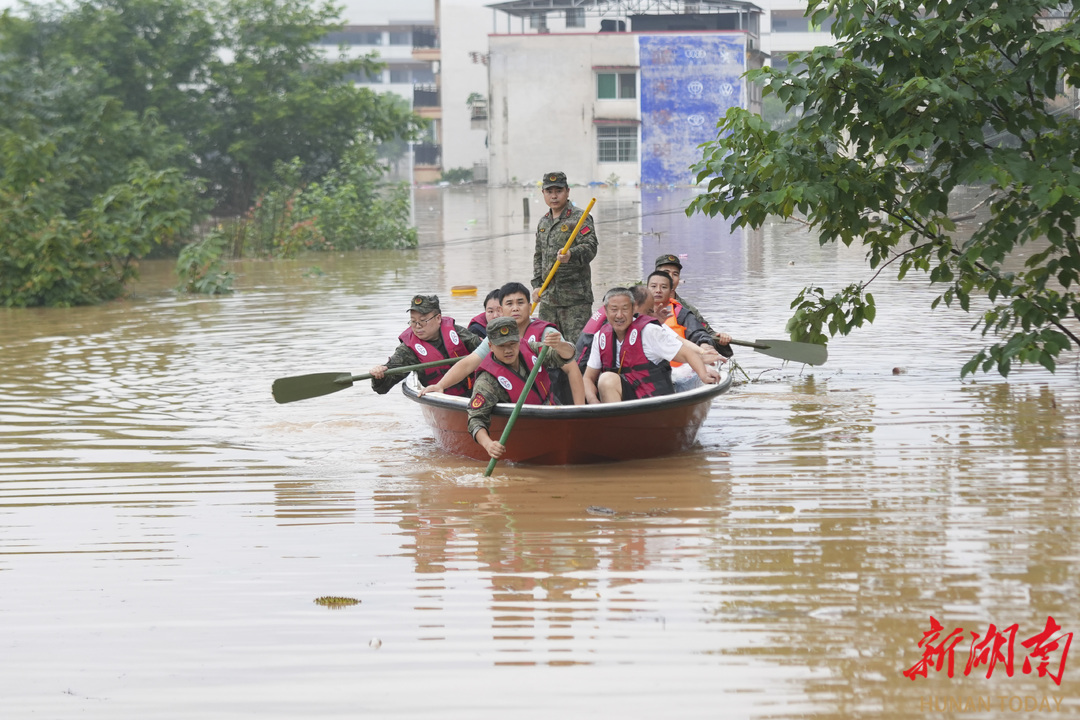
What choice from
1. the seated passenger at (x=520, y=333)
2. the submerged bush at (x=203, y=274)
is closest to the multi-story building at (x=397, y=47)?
the submerged bush at (x=203, y=274)

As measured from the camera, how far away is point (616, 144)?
182 ft

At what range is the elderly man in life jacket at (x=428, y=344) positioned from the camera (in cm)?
873

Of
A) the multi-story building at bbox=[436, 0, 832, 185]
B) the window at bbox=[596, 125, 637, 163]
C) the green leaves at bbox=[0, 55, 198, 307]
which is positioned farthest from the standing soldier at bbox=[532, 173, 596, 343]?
the window at bbox=[596, 125, 637, 163]

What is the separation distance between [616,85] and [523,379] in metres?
48.8

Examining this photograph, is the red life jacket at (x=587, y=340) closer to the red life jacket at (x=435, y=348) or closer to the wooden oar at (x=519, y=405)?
the wooden oar at (x=519, y=405)

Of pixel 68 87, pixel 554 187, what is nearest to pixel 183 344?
pixel 554 187

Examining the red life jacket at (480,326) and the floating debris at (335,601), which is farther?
the red life jacket at (480,326)

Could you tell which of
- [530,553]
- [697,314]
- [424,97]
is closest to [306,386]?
[697,314]

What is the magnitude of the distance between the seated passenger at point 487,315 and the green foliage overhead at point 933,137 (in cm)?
156

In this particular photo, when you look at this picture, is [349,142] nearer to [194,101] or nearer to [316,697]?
[194,101]

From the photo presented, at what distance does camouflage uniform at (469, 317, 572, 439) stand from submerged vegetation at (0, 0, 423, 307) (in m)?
11.4

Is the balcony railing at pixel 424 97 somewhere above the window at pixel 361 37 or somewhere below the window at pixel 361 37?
below

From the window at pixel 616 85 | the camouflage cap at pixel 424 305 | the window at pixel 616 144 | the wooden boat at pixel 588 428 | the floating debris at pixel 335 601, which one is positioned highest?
the window at pixel 616 85

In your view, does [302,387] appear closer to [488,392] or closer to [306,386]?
[306,386]
